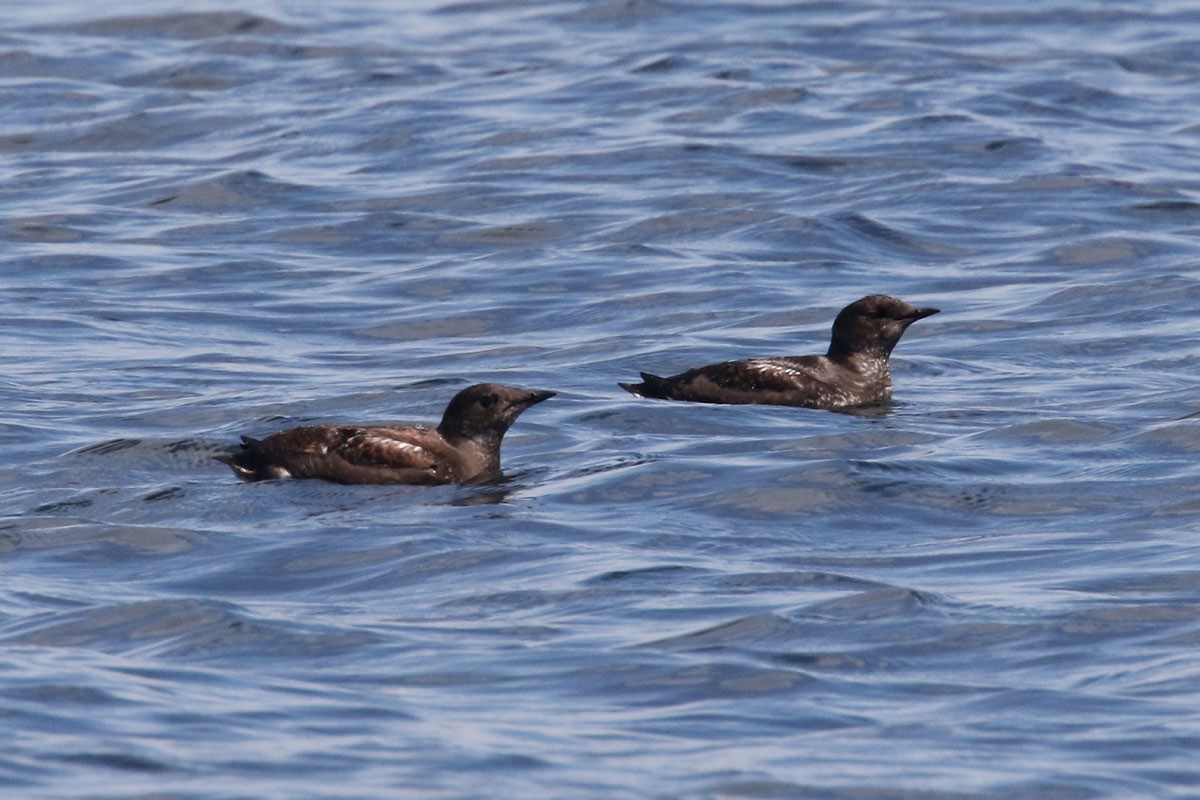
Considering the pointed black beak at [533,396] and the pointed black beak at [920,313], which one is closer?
the pointed black beak at [533,396]

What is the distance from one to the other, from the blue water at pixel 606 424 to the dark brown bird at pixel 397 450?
149 mm

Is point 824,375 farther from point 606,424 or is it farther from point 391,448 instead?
point 391,448

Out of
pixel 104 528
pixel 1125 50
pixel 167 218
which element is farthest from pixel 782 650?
pixel 1125 50

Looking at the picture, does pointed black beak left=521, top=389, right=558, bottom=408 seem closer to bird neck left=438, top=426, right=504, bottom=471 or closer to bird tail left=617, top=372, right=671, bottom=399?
bird neck left=438, top=426, right=504, bottom=471

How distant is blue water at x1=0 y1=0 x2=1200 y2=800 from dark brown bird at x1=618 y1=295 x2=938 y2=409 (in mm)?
292

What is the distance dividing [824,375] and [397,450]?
3.85 metres

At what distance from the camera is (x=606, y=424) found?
14.6m

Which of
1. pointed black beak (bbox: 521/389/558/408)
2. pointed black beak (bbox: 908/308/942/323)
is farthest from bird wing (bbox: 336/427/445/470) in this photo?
pointed black beak (bbox: 908/308/942/323)

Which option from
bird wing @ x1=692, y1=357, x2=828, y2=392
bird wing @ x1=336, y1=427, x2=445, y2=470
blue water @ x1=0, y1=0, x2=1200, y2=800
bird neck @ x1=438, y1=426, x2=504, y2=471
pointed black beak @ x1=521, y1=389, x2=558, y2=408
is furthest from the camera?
bird wing @ x1=692, y1=357, x2=828, y2=392

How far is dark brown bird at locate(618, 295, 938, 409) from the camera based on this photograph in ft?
49.2

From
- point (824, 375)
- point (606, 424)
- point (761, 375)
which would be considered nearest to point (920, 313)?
point (824, 375)

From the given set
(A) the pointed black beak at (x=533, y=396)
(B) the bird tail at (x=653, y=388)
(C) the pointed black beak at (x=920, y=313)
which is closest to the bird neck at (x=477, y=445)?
(A) the pointed black beak at (x=533, y=396)

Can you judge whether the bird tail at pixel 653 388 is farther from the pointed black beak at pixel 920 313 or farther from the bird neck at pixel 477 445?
the bird neck at pixel 477 445

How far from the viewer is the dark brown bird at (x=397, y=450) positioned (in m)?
12.6
